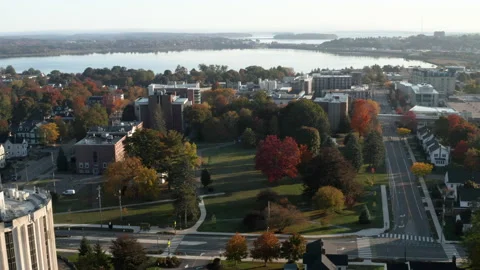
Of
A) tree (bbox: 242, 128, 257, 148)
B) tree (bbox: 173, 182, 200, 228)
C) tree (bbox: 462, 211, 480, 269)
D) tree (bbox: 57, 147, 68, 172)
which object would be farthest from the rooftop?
tree (bbox: 242, 128, 257, 148)

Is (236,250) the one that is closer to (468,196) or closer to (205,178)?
(205,178)

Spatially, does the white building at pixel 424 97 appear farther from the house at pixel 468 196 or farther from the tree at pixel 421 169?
the house at pixel 468 196

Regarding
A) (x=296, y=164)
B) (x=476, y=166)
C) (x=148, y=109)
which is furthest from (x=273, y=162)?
(x=148, y=109)

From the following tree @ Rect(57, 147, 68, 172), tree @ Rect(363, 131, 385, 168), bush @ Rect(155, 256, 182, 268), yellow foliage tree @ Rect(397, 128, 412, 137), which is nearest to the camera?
bush @ Rect(155, 256, 182, 268)

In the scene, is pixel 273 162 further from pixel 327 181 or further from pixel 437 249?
pixel 437 249

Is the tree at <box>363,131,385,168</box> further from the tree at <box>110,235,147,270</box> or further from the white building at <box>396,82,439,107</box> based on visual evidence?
the white building at <box>396,82,439,107</box>

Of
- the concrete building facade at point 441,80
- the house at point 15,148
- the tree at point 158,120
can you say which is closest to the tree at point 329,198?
the tree at point 158,120
